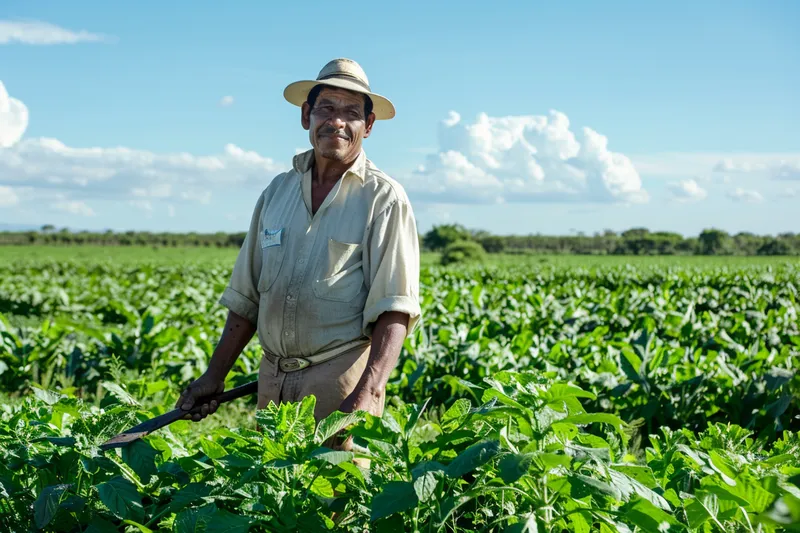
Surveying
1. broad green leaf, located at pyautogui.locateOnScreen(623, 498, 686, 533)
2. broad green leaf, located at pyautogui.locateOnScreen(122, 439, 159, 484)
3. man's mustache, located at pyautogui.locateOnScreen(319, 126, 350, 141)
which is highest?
man's mustache, located at pyautogui.locateOnScreen(319, 126, 350, 141)

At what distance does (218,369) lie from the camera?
126 inches

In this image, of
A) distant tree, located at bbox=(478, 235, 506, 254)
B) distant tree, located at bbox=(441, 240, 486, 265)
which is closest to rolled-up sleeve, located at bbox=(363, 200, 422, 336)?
distant tree, located at bbox=(441, 240, 486, 265)

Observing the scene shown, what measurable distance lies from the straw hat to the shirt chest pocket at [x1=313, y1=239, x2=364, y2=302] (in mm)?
664

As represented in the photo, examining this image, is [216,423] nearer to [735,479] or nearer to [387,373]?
[387,373]

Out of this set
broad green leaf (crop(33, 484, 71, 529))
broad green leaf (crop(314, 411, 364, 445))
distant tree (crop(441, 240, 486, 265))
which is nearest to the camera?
broad green leaf (crop(314, 411, 364, 445))

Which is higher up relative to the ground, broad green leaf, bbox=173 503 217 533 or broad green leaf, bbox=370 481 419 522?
broad green leaf, bbox=370 481 419 522

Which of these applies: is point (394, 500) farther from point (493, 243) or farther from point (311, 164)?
point (493, 243)

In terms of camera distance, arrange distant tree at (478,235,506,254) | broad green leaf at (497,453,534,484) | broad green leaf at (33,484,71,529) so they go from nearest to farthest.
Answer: broad green leaf at (497,453,534,484) → broad green leaf at (33,484,71,529) → distant tree at (478,235,506,254)

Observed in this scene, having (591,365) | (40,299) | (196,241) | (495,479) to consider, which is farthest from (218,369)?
(196,241)

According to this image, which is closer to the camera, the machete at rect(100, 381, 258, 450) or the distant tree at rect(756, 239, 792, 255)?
the machete at rect(100, 381, 258, 450)

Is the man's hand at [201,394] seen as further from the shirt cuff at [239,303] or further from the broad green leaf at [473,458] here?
the broad green leaf at [473,458]

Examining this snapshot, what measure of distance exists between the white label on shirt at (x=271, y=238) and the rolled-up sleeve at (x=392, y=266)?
417 millimetres

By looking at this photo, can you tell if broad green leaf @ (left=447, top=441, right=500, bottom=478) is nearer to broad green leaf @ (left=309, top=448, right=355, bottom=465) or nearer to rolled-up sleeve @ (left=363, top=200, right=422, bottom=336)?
broad green leaf @ (left=309, top=448, right=355, bottom=465)

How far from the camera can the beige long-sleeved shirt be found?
293cm
